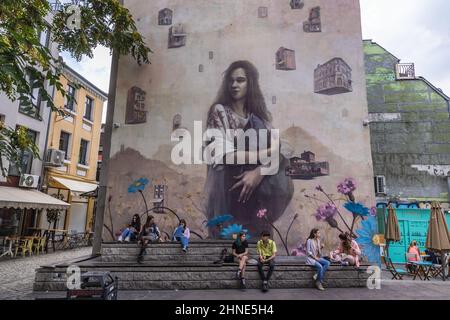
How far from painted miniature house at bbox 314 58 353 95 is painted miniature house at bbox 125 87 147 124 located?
760 cm

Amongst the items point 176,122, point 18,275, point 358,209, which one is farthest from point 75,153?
point 358,209

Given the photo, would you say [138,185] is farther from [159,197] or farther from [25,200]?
[25,200]

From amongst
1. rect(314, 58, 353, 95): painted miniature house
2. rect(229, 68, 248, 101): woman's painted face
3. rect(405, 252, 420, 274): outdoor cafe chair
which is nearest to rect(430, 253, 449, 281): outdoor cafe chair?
rect(405, 252, 420, 274): outdoor cafe chair

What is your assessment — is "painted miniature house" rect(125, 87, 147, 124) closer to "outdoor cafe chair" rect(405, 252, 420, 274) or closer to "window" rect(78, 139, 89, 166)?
"outdoor cafe chair" rect(405, 252, 420, 274)

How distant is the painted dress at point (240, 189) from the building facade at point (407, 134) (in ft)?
22.8

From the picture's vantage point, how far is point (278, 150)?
13391 mm

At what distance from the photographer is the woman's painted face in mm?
13930

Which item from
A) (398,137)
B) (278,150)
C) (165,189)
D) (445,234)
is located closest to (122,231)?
(165,189)

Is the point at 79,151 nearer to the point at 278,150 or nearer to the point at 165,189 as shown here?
the point at 165,189

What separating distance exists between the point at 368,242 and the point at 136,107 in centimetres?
1125

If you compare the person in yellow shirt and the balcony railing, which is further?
the balcony railing

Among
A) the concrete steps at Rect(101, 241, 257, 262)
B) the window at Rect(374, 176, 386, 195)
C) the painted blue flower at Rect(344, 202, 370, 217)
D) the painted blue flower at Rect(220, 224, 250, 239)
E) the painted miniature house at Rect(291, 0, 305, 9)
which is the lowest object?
the concrete steps at Rect(101, 241, 257, 262)

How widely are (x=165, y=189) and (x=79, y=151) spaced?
13861 millimetres
